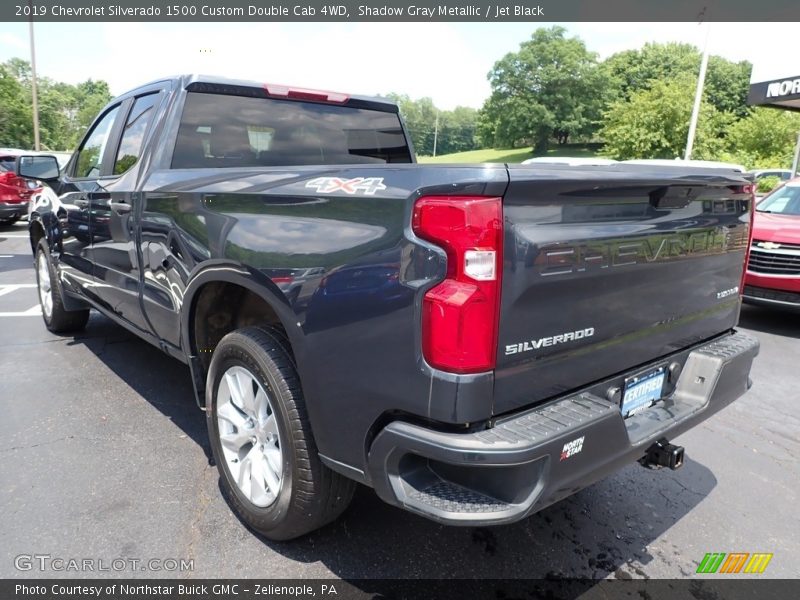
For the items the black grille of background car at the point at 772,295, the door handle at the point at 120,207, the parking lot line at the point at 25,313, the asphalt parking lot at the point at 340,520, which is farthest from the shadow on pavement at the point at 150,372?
the black grille of background car at the point at 772,295

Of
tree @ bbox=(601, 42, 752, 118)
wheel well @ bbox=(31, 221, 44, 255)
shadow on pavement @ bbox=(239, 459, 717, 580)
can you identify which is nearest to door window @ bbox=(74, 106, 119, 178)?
wheel well @ bbox=(31, 221, 44, 255)

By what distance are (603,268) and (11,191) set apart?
15.1 metres

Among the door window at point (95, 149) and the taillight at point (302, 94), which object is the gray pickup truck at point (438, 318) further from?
the door window at point (95, 149)

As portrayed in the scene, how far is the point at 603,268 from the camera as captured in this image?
2.03 metres

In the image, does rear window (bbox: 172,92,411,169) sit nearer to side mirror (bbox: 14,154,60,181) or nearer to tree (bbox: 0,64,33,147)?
side mirror (bbox: 14,154,60,181)

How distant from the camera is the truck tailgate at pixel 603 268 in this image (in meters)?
1.80

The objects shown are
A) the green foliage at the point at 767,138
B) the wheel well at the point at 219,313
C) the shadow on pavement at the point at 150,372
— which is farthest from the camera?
the green foliage at the point at 767,138

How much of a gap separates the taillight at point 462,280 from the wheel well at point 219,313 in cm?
128

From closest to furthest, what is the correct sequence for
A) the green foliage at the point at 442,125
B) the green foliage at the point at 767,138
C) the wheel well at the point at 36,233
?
the wheel well at the point at 36,233 → the green foliage at the point at 767,138 → the green foliage at the point at 442,125

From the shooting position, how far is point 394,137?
4.36 metres

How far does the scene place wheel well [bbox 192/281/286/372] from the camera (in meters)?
2.83

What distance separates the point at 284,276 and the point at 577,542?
178 cm

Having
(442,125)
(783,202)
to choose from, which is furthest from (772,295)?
(442,125)

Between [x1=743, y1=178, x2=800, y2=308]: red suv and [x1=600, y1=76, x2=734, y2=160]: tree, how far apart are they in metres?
39.9
